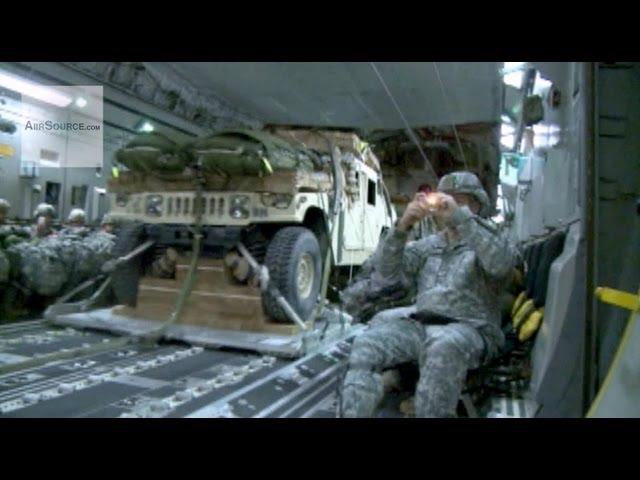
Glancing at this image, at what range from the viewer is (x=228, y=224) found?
478cm

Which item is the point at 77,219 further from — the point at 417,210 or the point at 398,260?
the point at 417,210

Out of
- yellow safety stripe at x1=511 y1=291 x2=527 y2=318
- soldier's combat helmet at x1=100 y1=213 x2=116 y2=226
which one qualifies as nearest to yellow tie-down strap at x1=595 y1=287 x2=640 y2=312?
yellow safety stripe at x1=511 y1=291 x2=527 y2=318

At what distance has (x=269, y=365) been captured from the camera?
389cm

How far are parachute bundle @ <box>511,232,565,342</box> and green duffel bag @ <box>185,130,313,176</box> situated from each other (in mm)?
2471

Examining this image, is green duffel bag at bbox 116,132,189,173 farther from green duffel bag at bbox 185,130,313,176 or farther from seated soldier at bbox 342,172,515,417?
seated soldier at bbox 342,172,515,417

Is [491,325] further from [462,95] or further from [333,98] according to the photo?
[462,95]

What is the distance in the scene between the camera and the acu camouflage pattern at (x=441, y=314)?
2.40m

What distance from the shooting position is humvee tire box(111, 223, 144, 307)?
17.0ft

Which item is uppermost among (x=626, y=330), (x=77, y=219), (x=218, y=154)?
(x=218, y=154)

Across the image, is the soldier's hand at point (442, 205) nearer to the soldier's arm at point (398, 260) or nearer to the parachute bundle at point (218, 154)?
the soldier's arm at point (398, 260)

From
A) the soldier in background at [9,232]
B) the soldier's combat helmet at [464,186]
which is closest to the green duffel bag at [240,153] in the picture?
the soldier's combat helmet at [464,186]

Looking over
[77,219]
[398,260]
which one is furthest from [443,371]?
[77,219]

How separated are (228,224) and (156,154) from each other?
0.96 metres
